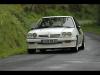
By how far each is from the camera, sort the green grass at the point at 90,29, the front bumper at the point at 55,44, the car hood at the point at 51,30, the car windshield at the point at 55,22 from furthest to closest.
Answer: the green grass at the point at 90,29
the car windshield at the point at 55,22
the car hood at the point at 51,30
the front bumper at the point at 55,44

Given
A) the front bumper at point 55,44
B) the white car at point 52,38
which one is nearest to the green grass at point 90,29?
the white car at point 52,38

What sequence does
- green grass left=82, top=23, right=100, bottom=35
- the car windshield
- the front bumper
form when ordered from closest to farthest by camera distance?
the front bumper
the car windshield
green grass left=82, top=23, right=100, bottom=35

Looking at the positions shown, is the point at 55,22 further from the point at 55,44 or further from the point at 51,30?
the point at 55,44

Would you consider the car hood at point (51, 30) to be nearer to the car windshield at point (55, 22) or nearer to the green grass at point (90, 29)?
the car windshield at point (55, 22)

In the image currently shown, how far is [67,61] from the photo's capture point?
13.7m

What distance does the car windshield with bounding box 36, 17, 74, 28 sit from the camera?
17.3 metres

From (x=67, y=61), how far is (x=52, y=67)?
188 centimetres

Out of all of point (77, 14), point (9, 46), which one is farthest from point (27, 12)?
point (77, 14)

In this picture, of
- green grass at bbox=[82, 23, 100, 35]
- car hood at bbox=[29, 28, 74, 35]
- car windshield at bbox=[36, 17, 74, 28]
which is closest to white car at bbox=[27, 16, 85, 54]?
car hood at bbox=[29, 28, 74, 35]

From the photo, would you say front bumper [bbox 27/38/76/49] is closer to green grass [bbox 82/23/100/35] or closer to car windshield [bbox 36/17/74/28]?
car windshield [bbox 36/17/74/28]

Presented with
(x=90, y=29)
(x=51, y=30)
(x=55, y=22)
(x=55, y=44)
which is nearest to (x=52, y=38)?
(x=55, y=44)

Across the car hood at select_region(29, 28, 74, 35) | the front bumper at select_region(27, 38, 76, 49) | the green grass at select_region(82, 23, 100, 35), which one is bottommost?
the green grass at select_region(82, 23, 100, 35)

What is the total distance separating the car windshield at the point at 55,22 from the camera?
1728cm

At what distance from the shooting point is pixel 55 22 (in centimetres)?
1745
